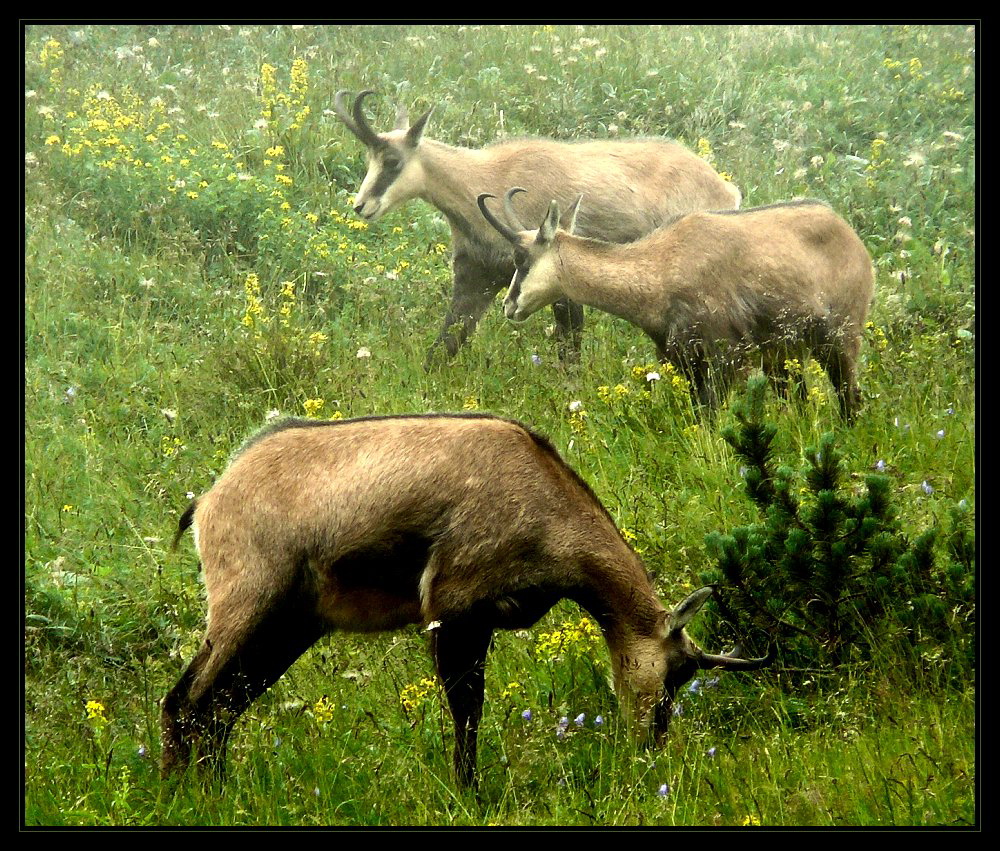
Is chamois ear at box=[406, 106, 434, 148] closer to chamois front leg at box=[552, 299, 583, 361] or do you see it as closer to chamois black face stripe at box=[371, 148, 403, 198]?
chamois black face stripe at box=[371, 148, 403, 198]

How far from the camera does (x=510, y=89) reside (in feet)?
44.8

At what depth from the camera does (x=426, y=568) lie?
5.31m

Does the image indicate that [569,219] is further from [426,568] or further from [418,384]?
[426,568]

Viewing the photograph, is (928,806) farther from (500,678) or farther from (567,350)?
(567,350)

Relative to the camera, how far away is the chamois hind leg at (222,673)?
5316mm

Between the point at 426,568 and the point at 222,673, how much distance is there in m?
0.89

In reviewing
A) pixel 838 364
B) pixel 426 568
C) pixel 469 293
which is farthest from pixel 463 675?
pixel 469 293

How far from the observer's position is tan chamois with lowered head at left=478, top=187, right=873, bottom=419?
28.7 feet

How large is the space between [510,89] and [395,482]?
29.6ft

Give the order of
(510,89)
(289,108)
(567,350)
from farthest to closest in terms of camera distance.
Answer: (510,89)
(289,108)
(567,350)

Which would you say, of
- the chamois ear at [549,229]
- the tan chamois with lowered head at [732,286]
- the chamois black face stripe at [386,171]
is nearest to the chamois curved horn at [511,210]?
the chamois ear at [549,229]

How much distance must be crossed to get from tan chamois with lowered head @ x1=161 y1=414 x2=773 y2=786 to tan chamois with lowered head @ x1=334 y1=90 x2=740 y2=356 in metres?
5.73
